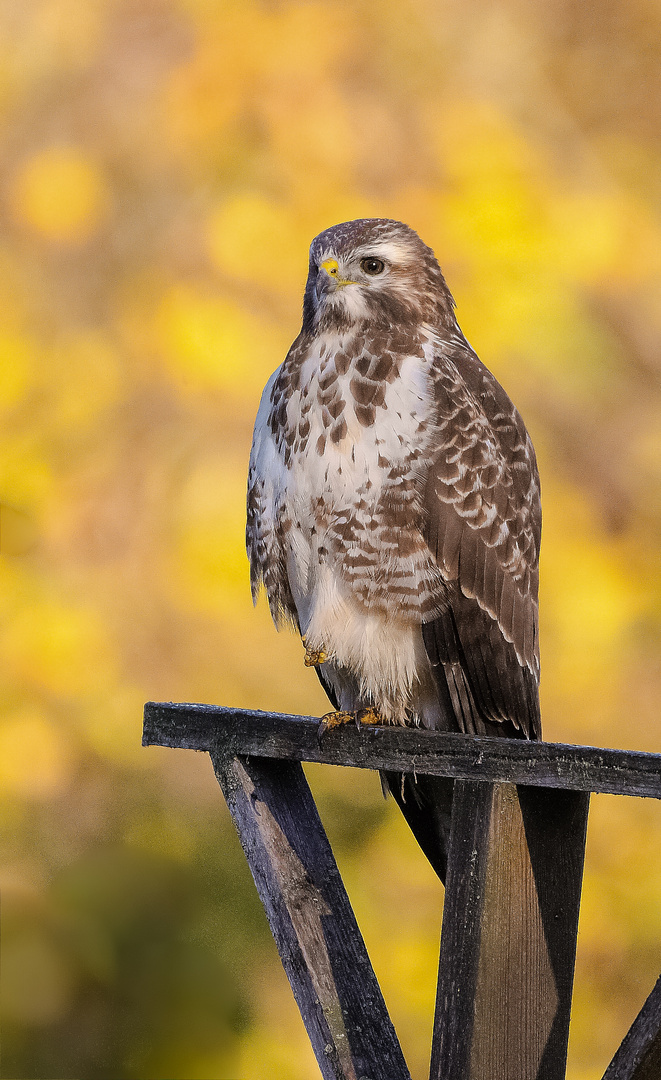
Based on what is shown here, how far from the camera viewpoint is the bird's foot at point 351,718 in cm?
173

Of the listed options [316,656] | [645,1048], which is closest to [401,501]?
[316,656]

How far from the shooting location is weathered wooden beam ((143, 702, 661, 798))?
1275 mm

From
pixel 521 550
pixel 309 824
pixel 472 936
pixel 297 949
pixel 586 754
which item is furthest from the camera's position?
pixel 521 550

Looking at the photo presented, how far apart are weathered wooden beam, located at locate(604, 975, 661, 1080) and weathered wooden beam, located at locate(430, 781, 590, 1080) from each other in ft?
0.48

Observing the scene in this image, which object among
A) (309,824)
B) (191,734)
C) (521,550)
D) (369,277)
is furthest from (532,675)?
(369,277)

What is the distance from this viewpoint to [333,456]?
1838 mm

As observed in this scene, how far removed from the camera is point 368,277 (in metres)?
1.91

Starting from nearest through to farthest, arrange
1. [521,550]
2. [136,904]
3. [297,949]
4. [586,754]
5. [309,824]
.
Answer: [586,754] < [297,949] < [309,824] < [521,550] < [136,904]

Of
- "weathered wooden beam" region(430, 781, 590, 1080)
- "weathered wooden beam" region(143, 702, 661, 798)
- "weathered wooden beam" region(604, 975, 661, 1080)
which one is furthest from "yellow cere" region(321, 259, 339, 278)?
"weathered wooden beam" region(604, 975, 661, 1080)

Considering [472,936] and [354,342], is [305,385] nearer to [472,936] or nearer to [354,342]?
[354,342]

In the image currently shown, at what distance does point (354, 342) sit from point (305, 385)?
113 millimetres

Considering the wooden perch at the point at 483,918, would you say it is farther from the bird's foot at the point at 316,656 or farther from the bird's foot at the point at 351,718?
the bird's foot at the point at 316,656

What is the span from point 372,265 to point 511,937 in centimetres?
112

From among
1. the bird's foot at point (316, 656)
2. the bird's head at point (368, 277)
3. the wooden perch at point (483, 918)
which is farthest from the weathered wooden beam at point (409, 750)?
the bird's head at point (368, 277)
